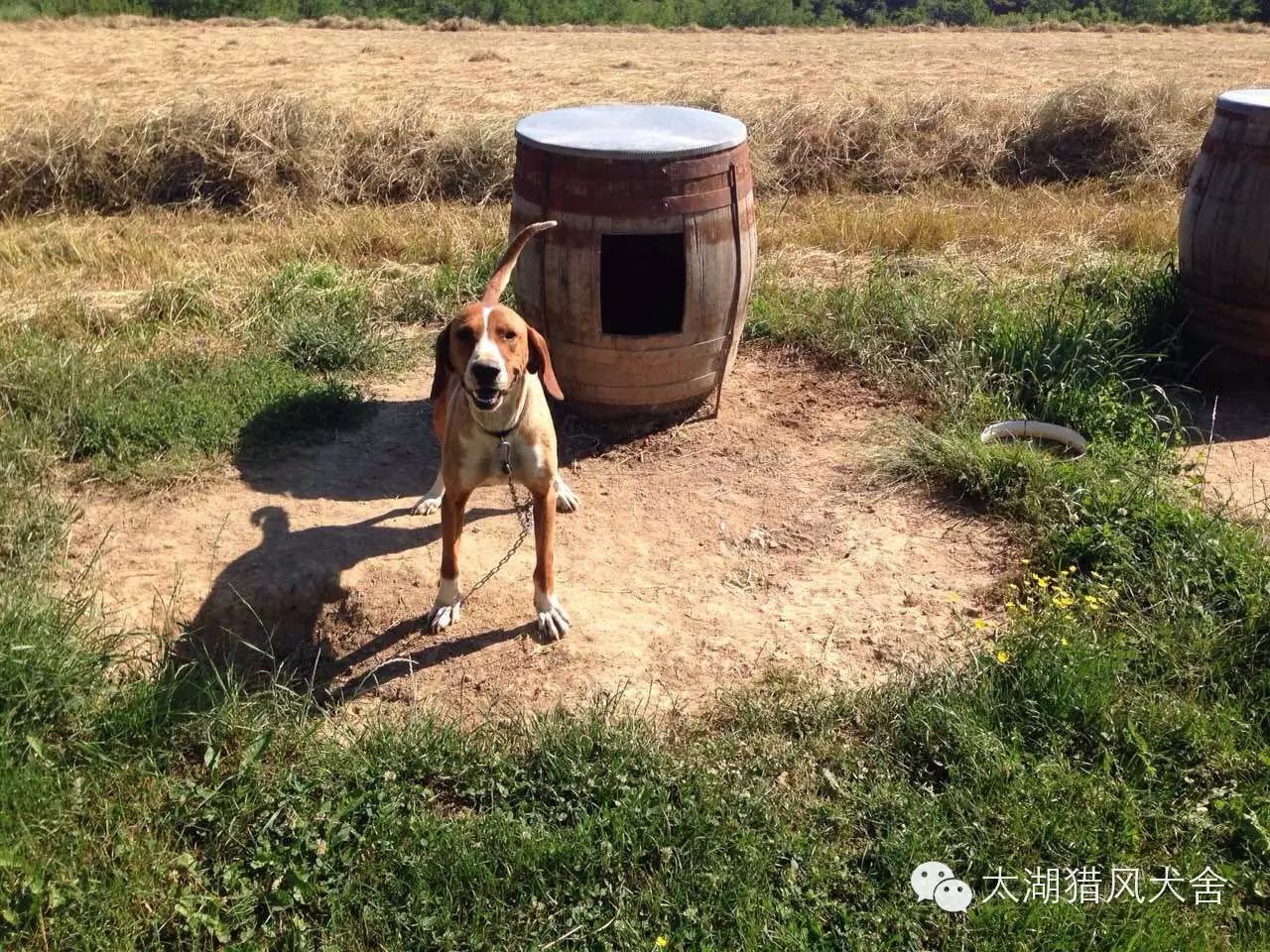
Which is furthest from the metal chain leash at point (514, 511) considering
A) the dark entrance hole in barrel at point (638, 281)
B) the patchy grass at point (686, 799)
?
the dark entrance hole in barrel at point (638, 281)

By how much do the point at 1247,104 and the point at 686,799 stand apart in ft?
15.6

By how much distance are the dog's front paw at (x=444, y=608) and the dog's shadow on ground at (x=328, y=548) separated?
0.07 meters

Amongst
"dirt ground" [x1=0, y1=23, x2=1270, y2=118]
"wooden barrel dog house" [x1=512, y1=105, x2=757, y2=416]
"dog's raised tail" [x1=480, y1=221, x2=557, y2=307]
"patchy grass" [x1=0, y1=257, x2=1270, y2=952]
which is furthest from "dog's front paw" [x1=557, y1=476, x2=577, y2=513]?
"dirt ground" [x1=0, y1=23, x2=1270, y2=118]

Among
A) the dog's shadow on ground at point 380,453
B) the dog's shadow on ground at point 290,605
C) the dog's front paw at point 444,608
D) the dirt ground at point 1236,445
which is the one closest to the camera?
the dog's shadow on ground at point 290,605

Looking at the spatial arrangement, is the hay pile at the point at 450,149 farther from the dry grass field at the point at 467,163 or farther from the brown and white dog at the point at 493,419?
the brown and white dog at the point at 493,419

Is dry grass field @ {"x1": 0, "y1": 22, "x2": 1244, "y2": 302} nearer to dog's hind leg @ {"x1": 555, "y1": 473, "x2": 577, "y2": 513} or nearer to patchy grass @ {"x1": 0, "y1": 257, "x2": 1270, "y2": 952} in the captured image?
dog's hind leg @ {"x1": 555, "y1": 473, "x2": 577, "y2": 513}

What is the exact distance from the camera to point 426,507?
4508mm

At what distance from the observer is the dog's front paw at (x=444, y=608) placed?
375 centimetres

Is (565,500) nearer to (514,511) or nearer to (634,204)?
(514,511)

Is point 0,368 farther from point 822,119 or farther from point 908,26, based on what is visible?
point 908,26

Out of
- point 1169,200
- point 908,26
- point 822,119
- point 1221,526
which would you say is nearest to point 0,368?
point 1221,526

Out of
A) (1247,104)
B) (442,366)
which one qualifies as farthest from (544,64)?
(442,366)

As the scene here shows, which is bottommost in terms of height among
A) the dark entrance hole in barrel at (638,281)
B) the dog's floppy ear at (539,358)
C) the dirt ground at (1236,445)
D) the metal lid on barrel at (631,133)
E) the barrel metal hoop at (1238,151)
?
the dirt ground at (1236,445)

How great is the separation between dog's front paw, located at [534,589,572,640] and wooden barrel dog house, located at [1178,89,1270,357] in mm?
4107
